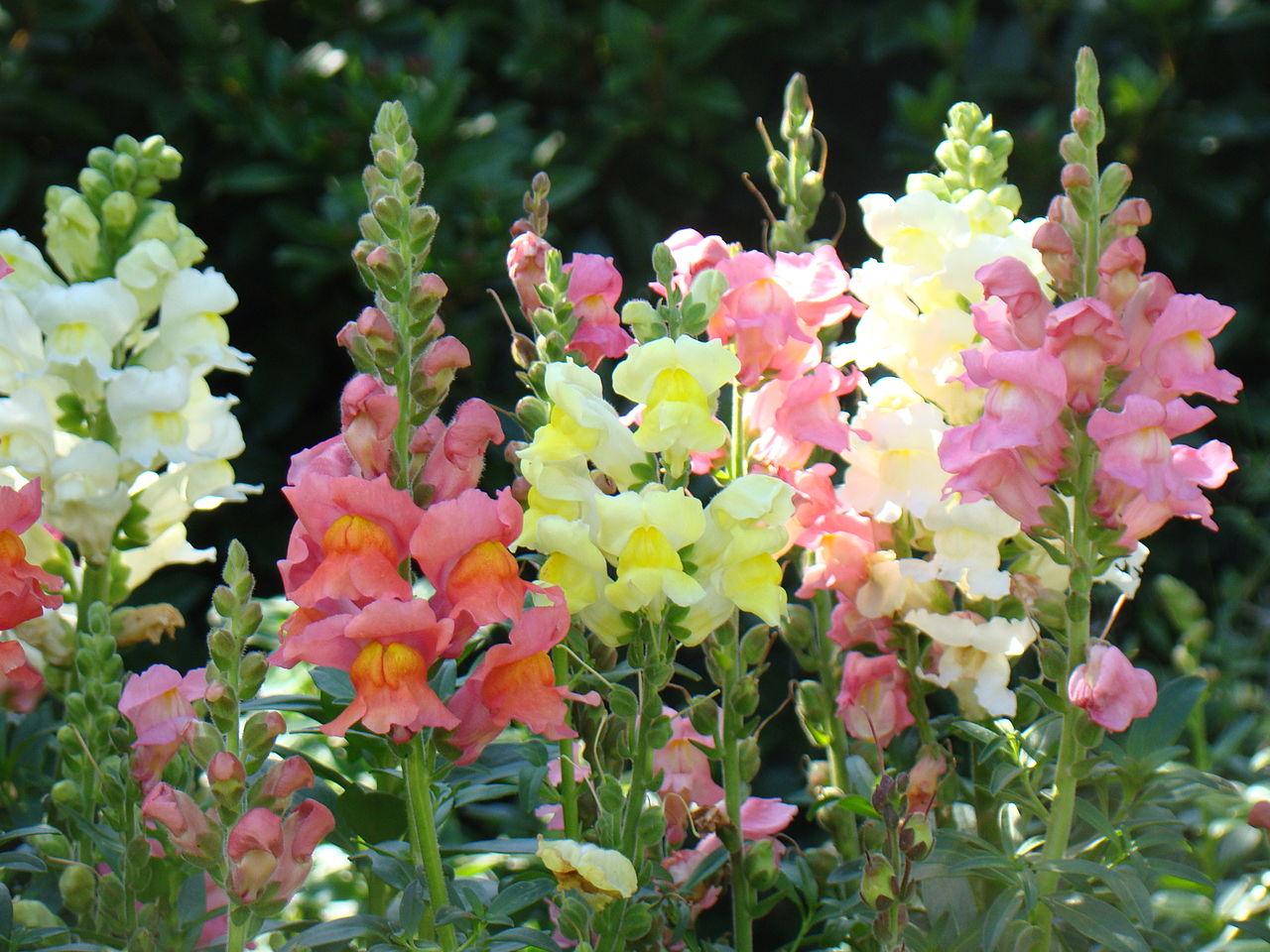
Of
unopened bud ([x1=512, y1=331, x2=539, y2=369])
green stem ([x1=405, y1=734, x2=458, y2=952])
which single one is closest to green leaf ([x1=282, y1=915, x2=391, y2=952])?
green stem ([x1=405, y1=734, x2=458, y2=952])

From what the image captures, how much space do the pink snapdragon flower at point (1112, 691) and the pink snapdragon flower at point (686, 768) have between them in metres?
0.28

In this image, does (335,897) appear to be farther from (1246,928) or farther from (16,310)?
(1246,928)

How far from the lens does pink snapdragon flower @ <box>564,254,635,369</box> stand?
110 centimetres

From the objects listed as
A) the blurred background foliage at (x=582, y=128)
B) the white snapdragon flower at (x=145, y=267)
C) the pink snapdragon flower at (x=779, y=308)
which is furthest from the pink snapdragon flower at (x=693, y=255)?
the blurred background foliage at (x=582, y=128)

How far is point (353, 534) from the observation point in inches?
34.0

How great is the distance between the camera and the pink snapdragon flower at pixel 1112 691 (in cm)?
99

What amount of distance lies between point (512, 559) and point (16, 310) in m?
0.56

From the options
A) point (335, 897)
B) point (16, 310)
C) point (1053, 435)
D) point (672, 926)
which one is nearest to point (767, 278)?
point (1053, 435)

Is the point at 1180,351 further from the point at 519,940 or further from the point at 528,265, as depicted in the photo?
the point at 519,940

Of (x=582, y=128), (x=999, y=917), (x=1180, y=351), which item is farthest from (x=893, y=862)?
(x=582, y=128)

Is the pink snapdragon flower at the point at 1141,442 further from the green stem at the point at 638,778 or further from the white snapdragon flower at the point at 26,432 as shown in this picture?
the white snapdragon flower at the point at 26,432

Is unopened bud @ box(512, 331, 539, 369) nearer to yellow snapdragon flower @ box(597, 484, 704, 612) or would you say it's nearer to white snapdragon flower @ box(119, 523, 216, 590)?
yellow snapdragon flower @ box(597, 484, 704, 612)

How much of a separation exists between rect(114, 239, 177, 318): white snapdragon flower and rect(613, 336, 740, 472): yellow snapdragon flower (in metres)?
0.52

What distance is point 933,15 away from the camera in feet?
8.04
